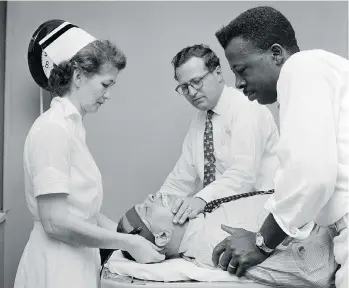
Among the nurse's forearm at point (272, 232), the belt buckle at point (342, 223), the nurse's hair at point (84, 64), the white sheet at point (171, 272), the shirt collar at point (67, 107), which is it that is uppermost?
the nurse's hair at point (84, 64)

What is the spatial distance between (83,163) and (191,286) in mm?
576

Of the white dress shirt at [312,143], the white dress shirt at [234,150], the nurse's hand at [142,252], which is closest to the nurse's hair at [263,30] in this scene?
the white dress shirt at [312,143]

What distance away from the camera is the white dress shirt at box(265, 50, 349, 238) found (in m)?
1.21

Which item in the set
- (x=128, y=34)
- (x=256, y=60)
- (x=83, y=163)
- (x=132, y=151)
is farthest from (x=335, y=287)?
(x=128, y=34)

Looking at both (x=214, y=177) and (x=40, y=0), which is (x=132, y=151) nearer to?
(x=214, y=177)

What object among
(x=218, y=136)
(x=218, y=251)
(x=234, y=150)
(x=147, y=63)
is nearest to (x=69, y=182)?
(x=218, y=251)

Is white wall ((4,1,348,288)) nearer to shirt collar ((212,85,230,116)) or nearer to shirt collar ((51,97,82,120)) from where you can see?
shirt collar ((212,85,230,116))

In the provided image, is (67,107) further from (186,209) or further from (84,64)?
(186,209)

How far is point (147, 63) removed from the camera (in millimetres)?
3291

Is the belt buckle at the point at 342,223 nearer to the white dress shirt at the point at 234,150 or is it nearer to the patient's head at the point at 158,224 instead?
the patient's head at the point at 158,224

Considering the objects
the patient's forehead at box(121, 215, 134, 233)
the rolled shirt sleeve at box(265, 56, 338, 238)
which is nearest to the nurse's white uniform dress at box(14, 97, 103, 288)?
the patient's forehead at box(121, 215, 134, 233)

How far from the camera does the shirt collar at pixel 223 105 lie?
8.94 feet

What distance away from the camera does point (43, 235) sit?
5.99 ft

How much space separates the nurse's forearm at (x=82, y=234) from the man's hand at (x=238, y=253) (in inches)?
13.4
